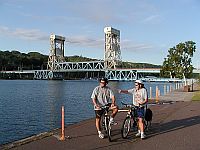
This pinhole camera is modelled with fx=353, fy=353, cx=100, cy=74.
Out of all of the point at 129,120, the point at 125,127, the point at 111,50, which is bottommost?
the point at 125,127

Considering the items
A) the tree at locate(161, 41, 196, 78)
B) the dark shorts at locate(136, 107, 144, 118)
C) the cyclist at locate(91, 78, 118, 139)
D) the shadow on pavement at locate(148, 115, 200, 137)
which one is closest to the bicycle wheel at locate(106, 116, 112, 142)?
the cyclist at locate(91, 78, 118, 139)

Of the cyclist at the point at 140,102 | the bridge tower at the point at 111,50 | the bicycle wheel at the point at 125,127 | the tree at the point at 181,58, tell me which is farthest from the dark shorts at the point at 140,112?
the bridge tower at the point at 111,50

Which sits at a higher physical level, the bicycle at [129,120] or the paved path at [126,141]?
the bicycle at [129,120]

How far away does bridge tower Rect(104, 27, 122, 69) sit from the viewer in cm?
18400

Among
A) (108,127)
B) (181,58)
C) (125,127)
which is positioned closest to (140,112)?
(125,127)

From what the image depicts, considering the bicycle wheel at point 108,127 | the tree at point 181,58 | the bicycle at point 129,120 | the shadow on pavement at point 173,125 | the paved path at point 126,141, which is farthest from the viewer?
the tree at point 181,58

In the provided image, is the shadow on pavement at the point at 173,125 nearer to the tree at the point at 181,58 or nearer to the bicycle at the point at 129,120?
the bicycle at the point at 129,120

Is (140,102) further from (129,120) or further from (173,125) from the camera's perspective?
(173,125)

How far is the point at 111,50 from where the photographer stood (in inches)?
7357

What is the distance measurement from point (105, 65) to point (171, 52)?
430 feet

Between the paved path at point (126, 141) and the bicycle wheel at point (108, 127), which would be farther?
the bicycle wheel at point (108, 127)

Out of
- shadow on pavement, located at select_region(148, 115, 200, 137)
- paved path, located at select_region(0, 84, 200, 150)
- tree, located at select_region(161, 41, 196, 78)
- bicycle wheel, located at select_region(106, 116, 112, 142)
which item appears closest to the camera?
paved path, located at select_region(0, 84, 200, 150)

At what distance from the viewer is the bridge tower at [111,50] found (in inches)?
7244

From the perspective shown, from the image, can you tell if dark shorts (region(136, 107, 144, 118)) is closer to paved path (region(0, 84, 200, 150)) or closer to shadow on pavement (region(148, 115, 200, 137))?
paved path (region(0, 84, 200, 150))
